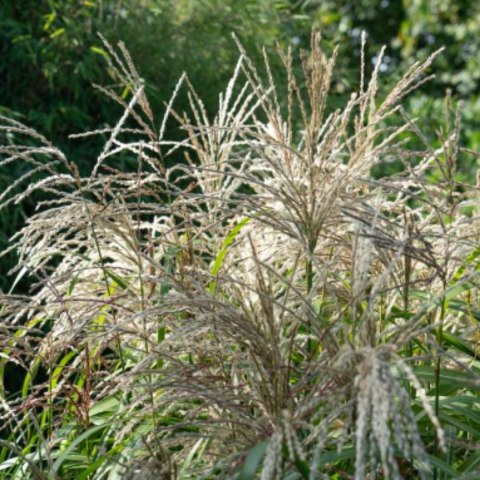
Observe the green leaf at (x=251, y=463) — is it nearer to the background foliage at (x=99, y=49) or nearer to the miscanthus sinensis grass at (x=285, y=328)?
the miscanthus sinensis grass at (x=285, y=328)

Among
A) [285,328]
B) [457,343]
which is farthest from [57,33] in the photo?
[457,343]

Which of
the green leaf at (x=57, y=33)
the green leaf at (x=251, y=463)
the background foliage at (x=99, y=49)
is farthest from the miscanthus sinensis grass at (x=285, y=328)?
the green leaf at (x=57, y=33)

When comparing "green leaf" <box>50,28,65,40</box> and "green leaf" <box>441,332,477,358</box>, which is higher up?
"green leaf" <box>50,28,65,40</box>

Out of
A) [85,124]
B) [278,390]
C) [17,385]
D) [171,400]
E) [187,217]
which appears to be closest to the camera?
[278,390]

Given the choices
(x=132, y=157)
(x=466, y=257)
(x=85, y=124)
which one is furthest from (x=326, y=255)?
(x=85, y=124)

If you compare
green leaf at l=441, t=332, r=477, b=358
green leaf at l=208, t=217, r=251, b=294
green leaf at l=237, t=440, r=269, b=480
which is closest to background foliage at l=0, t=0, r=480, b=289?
green leaf at l=208, t=217, r=251, b=294

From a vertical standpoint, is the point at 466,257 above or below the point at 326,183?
below

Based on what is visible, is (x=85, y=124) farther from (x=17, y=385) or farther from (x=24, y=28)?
(x=17, y=385)

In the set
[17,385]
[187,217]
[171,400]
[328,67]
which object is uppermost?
[328,67]

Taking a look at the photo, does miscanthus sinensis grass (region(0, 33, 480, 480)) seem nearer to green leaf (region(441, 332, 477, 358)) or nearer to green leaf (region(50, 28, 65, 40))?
green leaf (region(441, 332, 477, 358))

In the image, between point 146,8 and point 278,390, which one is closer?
point 278,390

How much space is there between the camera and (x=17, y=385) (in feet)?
14.5

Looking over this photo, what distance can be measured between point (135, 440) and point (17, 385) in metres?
2.38

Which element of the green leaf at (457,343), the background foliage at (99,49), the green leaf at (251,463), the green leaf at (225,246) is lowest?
the green leaf at (457,343)
